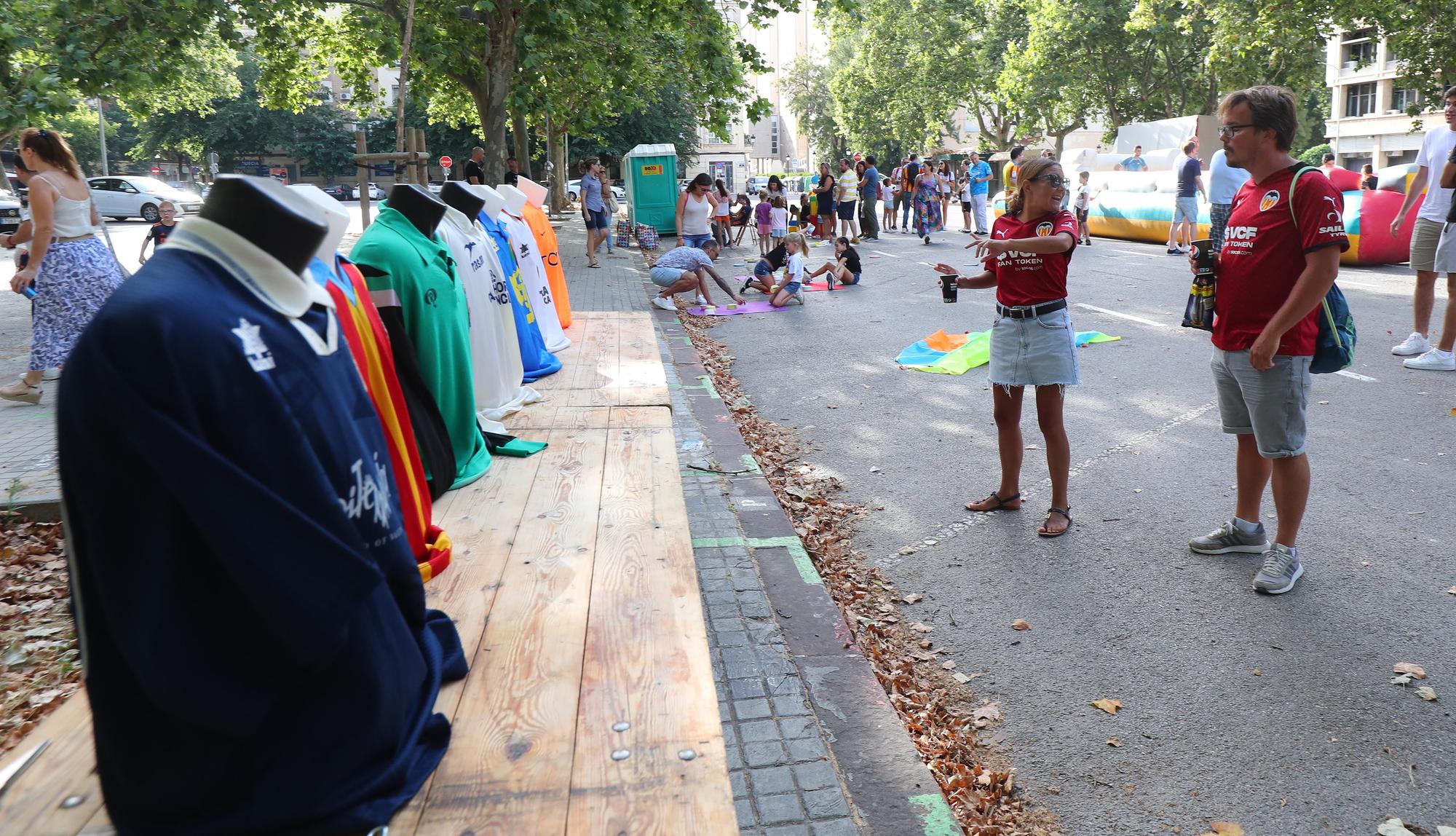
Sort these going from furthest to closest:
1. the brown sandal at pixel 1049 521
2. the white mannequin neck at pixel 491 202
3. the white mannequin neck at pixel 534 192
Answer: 1. the white mannequin neck at pixel 534 192
2. the white mannequin neck at pixel 491 202
3. the brown sandal at pixel 1049 521

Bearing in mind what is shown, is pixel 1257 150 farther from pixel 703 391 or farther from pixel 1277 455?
pixel 703 391

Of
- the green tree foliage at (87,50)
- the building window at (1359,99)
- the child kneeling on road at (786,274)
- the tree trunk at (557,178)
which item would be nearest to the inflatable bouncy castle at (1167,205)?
the child kneeling on road at (786,274)

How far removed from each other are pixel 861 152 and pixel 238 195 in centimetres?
6698

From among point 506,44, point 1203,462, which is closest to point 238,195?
point 1203,462

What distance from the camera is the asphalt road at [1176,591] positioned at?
10.3 ft

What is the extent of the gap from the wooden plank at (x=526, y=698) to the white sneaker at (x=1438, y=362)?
7.26 metres

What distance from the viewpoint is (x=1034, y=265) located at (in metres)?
4.98

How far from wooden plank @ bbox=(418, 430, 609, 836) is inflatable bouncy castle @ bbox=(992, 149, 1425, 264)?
26.1ft

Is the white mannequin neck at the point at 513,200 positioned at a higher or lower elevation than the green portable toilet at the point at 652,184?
lower

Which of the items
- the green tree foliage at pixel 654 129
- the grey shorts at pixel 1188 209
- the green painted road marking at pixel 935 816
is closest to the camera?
the green painted road marking at pixel 935 816

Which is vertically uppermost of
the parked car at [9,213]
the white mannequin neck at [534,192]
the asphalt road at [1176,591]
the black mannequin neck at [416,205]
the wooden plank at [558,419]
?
the parked car at [9,213]

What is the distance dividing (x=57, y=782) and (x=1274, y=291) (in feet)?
13.8

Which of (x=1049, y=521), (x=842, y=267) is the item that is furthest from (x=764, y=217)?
(x=1049, y=521)

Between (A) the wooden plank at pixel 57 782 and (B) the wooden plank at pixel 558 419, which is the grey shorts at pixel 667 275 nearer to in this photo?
(B) the wooden plank at pixel 558 419
